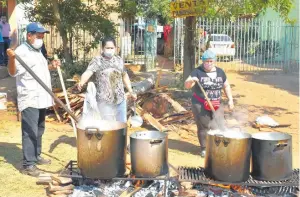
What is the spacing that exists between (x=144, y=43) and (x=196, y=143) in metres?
10.2

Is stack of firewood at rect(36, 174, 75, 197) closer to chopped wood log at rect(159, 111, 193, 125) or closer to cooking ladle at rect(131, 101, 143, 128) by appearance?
cooking ladle at rect(131, 101, 143, 128)

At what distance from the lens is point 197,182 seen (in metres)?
4.87

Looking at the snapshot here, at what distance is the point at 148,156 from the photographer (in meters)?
4.91

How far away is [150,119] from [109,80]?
9.01 ft

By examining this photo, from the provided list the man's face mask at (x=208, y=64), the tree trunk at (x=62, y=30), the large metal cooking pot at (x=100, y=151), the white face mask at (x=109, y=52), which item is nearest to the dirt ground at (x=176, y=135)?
the large metal cooking pot at (x=100, y=151)

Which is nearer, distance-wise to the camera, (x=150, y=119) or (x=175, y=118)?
(x=150, y=119)

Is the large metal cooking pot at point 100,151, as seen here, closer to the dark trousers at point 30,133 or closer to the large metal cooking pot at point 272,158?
the dark trousers at point 30,133

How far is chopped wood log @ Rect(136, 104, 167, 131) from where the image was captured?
850 cm

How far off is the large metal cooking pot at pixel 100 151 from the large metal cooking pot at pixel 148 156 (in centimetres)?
16

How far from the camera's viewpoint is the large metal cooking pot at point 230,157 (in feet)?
15.8

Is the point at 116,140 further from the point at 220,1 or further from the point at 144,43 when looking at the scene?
the point at 144,43

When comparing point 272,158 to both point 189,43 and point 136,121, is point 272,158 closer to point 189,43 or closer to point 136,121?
point 136,121

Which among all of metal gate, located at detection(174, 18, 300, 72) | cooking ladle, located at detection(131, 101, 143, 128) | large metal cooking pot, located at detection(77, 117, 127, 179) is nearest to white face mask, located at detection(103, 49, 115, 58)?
large metal cooking pot, located at detection(77, 117, 127, 179)

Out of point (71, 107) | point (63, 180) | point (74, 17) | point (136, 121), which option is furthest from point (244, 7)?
point (63, 180)
